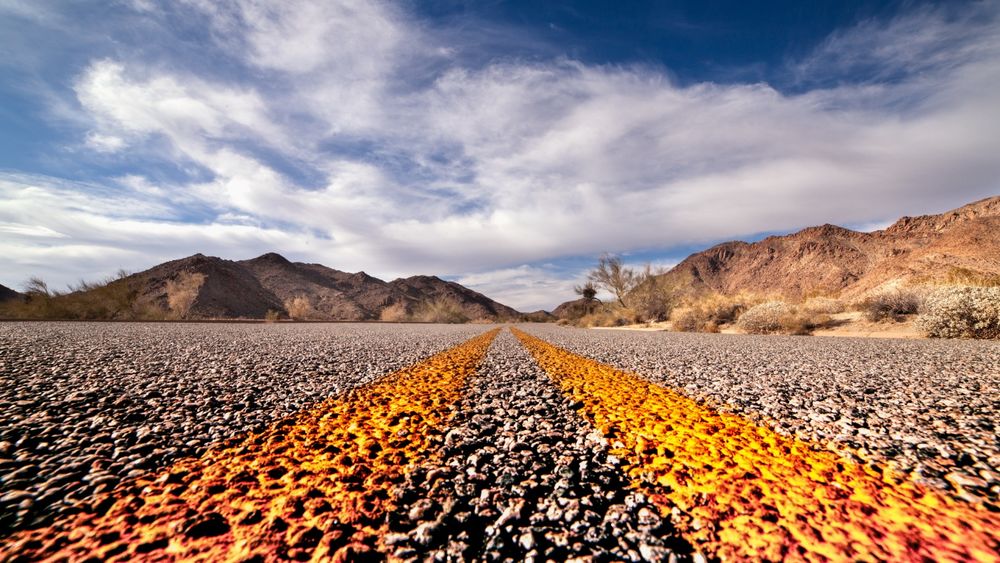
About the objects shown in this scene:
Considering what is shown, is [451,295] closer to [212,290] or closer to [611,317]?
[212,290]

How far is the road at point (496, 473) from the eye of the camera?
1346mm

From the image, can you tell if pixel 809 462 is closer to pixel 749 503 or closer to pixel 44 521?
pixel 749 503

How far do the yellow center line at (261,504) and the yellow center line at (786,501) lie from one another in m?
1.29

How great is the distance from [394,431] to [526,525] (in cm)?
149

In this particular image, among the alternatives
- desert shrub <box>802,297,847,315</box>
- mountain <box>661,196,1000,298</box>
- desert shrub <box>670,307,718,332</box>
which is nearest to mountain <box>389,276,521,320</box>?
mountain <box>661,196,1000,298</box>

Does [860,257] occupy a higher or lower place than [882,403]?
higher

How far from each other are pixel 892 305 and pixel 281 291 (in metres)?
109

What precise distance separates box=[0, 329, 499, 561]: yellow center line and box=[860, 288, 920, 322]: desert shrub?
22499 mm

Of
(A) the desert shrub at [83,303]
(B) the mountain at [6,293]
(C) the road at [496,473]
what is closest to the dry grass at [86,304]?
(A) the desert shrub at [83,303]

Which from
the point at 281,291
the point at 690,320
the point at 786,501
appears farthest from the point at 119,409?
the point at 281,291

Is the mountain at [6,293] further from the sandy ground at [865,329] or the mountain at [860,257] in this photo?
the sandy ground at [865,329]

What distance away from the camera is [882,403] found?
3.68 m

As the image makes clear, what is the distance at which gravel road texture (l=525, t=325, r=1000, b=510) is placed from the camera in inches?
85.4

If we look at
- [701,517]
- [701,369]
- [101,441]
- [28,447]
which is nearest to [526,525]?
[701,517]
